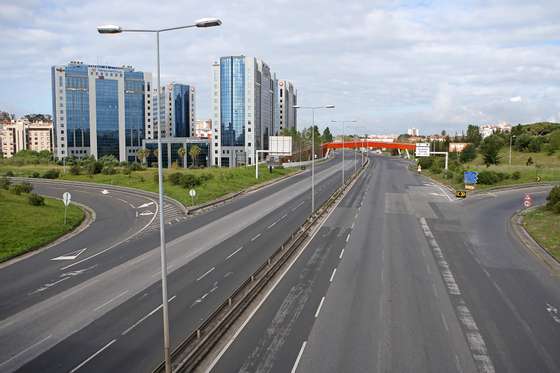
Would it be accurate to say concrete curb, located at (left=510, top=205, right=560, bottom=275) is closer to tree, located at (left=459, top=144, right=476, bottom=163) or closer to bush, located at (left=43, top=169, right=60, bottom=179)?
bush, located at (left=43, top=169, right=60, bottom=179)

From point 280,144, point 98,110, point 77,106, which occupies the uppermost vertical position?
point 77,106

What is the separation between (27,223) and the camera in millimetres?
35312

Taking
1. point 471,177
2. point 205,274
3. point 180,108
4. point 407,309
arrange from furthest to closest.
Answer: point 180,108, point 471,177, point 205,274, point 407,309

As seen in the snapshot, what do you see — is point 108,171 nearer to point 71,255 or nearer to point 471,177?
point 71,255

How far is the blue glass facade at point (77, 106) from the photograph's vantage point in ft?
456

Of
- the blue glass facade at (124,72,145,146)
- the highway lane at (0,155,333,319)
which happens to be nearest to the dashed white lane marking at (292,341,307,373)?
the highway lane at (0,155,333,319)

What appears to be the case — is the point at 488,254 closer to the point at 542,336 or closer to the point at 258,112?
the point at 542,336

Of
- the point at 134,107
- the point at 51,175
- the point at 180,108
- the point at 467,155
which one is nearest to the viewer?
the point at 51,175

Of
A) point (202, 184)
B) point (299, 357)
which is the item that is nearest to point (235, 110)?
point (202, 184)

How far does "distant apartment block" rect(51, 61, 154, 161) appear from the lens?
139 meters

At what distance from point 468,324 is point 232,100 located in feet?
430

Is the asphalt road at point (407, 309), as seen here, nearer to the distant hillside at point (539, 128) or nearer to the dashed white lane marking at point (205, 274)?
the dashed white lane marking at point (205, 274)

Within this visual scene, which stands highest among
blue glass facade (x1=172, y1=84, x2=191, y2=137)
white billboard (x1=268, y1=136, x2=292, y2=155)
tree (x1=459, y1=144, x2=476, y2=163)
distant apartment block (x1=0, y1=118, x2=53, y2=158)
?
blue glass facade (x1=172, y1=84, x2=191, y2=137)

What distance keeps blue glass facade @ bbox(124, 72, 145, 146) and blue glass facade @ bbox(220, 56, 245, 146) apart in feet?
94.3
